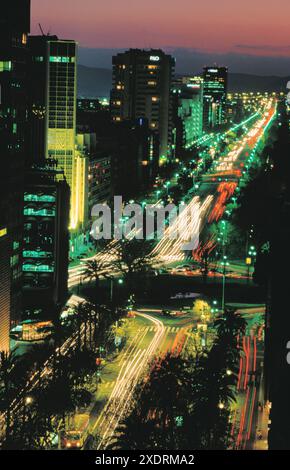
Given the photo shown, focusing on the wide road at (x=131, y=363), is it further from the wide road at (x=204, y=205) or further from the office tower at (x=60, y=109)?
the office tower at (x=60, y=109)

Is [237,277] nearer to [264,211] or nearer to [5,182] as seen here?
[264,211]

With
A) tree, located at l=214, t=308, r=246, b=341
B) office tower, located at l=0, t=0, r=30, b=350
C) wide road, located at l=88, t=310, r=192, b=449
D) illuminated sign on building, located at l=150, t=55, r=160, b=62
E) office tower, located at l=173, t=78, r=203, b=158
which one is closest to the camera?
wide road, located at l=88, t=310, r=192, b=449

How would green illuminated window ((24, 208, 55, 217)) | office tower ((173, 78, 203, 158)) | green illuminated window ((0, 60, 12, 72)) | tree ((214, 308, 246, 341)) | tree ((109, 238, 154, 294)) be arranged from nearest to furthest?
1. tree ((214, 308, 246, 341))
2. green illuminated window ((0, 60, 12, 72))
3. green illuminated window ((24, 208, 55, 217))
4. tree ((109, 238, 154, 294))
5. office tower ((173, 78, 203, 158))

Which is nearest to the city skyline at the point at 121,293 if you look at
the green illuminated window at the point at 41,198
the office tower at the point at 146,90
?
the green illuminated window at the point at 41,198

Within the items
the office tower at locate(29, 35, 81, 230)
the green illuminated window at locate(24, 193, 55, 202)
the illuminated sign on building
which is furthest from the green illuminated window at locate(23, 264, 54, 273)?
the illuminated sign on building

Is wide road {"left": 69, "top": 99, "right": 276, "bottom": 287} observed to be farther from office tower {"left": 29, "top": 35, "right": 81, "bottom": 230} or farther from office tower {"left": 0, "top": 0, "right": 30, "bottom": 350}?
office tower {"left": 0, "top": 0, "right": 30, "bottom": 350}

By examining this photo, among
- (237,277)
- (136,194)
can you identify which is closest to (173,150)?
(136,194)
